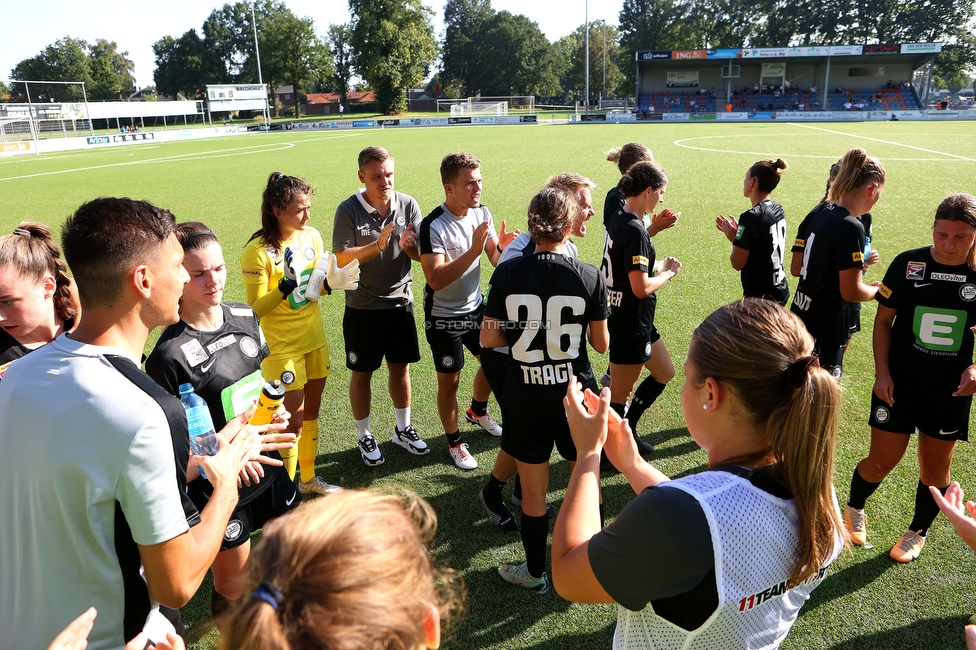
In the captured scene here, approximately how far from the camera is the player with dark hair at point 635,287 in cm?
443

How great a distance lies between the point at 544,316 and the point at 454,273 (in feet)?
4.58

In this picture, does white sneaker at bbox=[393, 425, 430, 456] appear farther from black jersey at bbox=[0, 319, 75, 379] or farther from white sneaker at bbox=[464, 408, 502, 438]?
black jersey at bbox=[0, 319, 75, 379]

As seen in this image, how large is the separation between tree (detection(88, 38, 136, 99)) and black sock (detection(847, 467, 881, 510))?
97.5 m

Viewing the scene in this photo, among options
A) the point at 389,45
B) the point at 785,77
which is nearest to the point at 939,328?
the point at 785,77

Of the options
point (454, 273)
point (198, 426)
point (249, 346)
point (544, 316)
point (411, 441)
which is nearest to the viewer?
point (198, 426)

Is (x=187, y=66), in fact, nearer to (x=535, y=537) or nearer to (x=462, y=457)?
(x=462, y=457)

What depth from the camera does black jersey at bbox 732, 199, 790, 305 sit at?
16.3 ft

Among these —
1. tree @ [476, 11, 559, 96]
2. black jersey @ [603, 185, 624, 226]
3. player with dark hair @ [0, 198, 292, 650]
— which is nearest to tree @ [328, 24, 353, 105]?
tree @ [476, 11, 559, 96]

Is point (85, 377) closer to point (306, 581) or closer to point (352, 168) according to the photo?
point (306, 581)

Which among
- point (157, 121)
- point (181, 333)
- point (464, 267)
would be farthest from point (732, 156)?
point (157, 121)

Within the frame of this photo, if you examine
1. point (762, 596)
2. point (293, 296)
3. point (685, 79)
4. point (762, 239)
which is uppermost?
point (685, 79)

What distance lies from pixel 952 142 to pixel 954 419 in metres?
30.1

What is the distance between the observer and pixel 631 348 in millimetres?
4773

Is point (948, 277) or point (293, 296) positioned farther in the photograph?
point (293, 296)
